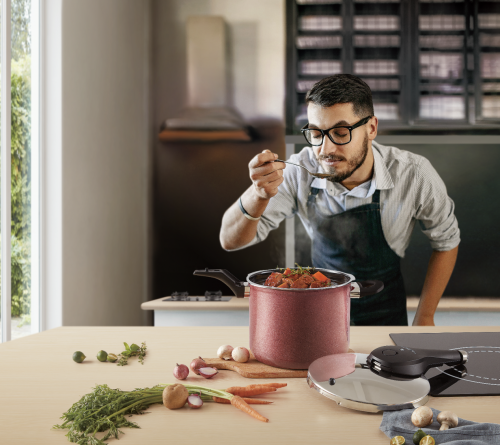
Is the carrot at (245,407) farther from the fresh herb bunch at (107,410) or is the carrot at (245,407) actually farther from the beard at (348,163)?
the beard at (348,163)

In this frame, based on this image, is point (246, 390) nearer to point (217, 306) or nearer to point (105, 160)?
point (217, 306)

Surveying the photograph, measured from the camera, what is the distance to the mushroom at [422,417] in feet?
1.73

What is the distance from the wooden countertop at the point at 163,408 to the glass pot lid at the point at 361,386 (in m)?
0.02

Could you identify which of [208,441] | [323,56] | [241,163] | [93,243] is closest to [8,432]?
[208,441]

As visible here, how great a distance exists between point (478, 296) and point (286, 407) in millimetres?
2596

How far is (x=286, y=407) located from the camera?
0.61 m

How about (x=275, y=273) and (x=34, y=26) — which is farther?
(x=34, y=26)

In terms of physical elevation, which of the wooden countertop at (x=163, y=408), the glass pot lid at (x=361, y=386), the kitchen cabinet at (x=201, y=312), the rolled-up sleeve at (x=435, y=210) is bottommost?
the kitchen cabinet at (x=201, y=312)

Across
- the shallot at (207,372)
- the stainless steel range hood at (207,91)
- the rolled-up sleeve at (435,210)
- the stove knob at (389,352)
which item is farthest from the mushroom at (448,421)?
the stainless steel range hood at (207,91)

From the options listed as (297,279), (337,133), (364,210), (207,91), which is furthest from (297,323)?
(207,91)

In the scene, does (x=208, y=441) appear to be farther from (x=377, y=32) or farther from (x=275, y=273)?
(x=377, y=32)

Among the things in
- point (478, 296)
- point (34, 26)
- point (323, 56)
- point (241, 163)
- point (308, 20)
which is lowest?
point (478, 296)

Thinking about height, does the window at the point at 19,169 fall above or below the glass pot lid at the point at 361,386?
above

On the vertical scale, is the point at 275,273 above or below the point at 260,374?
above
